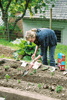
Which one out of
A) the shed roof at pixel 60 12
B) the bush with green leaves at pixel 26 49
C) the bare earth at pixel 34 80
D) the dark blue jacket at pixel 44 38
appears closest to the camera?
the bare earth at pixel 34 80

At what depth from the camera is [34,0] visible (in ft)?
28.1

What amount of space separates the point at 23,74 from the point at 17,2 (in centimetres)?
636

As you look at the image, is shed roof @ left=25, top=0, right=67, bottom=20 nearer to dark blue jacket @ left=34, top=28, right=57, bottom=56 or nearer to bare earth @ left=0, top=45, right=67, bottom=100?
dark blue jacket @ left=34, top=28, right=57, bottom=56

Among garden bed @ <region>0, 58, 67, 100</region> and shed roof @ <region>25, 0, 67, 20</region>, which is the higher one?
shed roof @ <region>25, 0, 67, 20</region>

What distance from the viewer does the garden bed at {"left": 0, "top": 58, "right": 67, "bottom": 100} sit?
130 inches

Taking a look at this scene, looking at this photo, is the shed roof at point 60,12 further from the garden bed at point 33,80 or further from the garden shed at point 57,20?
the garden bed at point 33,80

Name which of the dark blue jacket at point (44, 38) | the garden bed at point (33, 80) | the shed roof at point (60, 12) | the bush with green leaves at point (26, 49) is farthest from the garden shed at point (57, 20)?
the garden bed at point (33, 80)

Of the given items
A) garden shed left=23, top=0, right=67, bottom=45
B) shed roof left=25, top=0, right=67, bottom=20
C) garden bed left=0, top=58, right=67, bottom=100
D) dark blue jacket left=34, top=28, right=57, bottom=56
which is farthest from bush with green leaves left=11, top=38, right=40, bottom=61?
shed roof left=25, top=0, right=67, bottom=20

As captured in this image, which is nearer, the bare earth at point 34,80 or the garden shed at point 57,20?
the bare earth at point 34,80

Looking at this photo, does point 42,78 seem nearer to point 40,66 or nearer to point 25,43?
point 40,66

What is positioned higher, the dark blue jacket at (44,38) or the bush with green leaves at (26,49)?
the dark blue jacket at (44,38)

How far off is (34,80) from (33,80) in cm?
2

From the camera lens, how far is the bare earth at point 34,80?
329 centimetres

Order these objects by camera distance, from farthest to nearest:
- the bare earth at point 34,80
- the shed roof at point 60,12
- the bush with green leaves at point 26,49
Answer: the shed roof at point 60,12 → the bush with green leaves at point 26,49 → the bare earth at point 34,80
